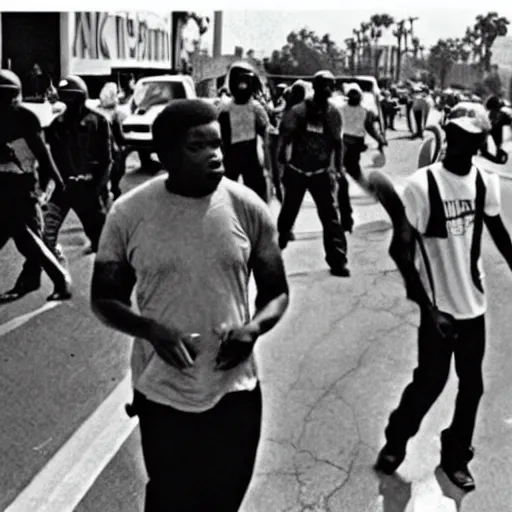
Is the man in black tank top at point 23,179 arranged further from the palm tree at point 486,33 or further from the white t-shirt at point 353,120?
the palm tree at point 486,33

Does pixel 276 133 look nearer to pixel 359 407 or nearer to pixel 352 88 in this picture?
pixel 352 88

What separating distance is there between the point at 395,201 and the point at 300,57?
37 cm

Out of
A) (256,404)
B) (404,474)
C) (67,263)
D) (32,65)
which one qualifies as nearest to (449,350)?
(404,474)

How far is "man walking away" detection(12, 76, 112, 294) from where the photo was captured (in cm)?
230

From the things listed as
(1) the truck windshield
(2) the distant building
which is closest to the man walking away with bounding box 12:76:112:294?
(1) the truck windshield

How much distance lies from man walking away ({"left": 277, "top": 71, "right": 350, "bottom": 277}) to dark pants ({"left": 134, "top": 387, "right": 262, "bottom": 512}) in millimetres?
416

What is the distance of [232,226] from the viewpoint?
183 cm

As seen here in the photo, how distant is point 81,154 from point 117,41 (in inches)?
13.3

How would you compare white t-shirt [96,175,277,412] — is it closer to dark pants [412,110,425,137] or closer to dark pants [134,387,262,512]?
dark pants [134,387,262,512]

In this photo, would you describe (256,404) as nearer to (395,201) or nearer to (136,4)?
(395,201)

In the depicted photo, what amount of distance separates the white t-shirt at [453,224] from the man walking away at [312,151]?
18 centimetres

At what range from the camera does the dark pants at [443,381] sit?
7.33ft

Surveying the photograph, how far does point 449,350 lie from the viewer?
224 cm

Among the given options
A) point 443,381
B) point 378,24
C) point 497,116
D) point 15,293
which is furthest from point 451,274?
point 15,293
